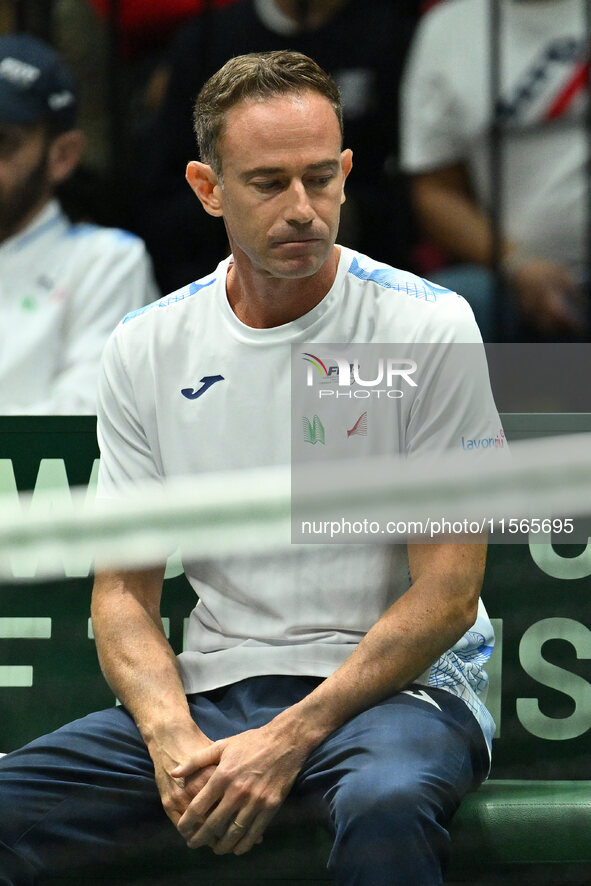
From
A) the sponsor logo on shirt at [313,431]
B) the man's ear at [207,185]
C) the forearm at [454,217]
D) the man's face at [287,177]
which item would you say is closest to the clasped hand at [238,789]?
the sponsor logo on shirt at [313,431]

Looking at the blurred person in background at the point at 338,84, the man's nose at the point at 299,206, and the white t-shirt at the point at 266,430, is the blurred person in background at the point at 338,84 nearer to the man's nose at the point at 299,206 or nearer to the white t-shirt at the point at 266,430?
the white t-shirt at the point at 266,430

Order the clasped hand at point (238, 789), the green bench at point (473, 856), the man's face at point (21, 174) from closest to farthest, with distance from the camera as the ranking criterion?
the clasped hand at point (238, 789) < the green bench at point (473, 856) < the man's face at point (21, 174)

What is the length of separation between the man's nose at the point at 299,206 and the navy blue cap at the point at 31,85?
6.34 ft

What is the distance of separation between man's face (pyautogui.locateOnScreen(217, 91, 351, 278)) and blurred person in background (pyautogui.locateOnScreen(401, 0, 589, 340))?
1.91 m

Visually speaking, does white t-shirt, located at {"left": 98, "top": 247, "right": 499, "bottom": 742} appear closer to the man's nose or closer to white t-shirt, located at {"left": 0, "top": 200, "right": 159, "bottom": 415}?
the man's nose

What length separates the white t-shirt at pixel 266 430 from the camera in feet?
7.95

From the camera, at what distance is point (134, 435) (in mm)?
2574

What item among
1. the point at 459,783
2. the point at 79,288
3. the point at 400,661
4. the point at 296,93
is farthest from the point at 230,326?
the point at 79,288

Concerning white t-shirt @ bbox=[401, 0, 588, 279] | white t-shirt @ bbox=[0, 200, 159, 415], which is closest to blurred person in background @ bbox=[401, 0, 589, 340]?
white t-shirt @ bbox=[401, 0, 588, 279]

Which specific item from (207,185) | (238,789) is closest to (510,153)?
(207,185)

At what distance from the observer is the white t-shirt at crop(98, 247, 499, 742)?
7.95ft

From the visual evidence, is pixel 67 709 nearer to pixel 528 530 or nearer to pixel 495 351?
pixel 528 530

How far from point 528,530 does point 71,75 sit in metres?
2.30

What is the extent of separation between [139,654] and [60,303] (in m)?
1.92
